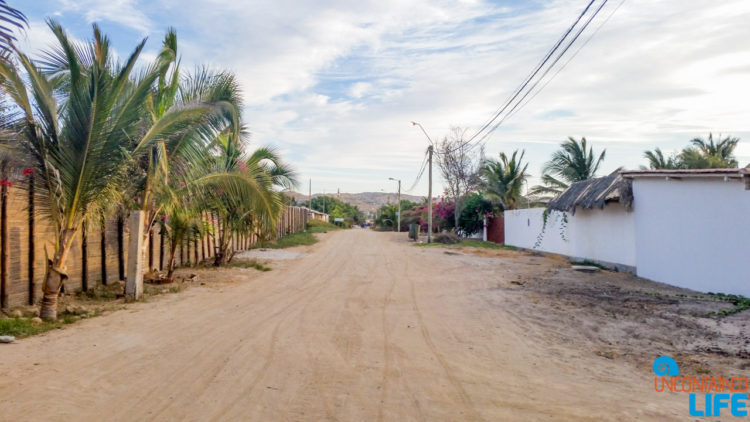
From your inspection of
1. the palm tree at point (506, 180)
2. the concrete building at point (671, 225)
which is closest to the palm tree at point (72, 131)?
the concrete building at point (671, 225)

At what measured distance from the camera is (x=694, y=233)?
36.8ft

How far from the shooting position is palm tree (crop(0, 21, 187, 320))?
23.2 ft

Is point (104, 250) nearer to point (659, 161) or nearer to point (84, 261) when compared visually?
point (84, 261)

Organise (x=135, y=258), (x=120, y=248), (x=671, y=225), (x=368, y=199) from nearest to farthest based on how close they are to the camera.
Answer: (x=135, y=258), (x=120, y=248), (x=671, y=225), (x=368, y=199)

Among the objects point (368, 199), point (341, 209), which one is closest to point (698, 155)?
point (341, 209)

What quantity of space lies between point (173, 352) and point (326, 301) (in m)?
4.00

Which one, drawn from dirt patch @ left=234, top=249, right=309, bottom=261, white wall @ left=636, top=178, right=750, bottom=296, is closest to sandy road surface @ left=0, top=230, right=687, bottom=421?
white wall @ left=636, top=178, right=750, bottom=296

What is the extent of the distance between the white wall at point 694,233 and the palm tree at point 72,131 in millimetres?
11072

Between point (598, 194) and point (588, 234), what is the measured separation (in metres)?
3.03

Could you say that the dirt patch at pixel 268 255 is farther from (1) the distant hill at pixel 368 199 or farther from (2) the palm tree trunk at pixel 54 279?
(1) the distant hill at pixel 368 199

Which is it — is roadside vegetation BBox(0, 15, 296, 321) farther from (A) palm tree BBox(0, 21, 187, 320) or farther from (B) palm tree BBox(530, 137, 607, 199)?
(B) palm tree BBox(530, 137, 607, 199)

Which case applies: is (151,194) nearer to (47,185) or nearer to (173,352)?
(47,185)

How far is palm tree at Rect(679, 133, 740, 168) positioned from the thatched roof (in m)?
11.8

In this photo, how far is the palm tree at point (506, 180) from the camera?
3177 cm
